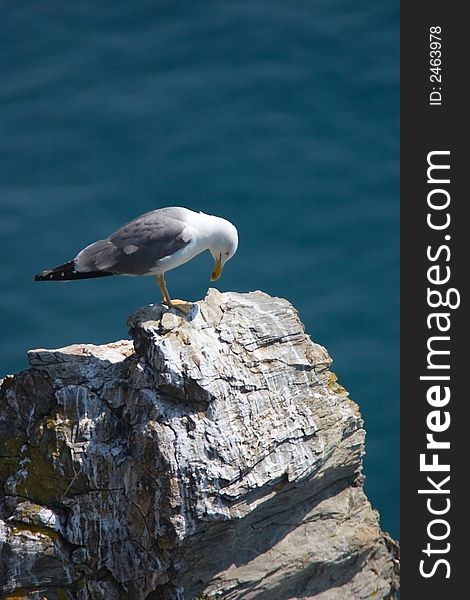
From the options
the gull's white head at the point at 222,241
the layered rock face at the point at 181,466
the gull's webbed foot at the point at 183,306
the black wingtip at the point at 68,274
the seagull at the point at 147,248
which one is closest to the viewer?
the layered rock face at the point at 181,466

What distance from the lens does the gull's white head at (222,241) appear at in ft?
37.7

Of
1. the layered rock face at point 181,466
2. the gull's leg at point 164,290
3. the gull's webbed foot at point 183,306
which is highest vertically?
the gull's leg at point 164,290

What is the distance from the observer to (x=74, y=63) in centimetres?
2139

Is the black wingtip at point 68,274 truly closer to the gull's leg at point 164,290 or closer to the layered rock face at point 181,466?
the gull's leg at point 164,290

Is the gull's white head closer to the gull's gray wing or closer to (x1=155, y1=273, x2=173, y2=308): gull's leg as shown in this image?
the gull's gray wing

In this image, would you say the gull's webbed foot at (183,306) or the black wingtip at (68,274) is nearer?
the gull's webbed foot at (183,306)

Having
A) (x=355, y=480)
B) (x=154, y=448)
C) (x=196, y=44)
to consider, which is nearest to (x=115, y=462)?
(x=154, y=448)

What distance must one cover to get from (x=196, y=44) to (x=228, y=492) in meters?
12.5

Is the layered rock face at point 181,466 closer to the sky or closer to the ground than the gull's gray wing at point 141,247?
closer to the ground

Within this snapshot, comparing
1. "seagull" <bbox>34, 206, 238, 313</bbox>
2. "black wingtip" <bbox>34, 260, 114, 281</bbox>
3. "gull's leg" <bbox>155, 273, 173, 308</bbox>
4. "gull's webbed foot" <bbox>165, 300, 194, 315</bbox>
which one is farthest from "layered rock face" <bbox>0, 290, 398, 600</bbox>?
"black wingtip" <bbox>34, 260, 114, 281</bbox>

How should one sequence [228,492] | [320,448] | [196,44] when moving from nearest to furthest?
[228,492], [320,448], [196,44]

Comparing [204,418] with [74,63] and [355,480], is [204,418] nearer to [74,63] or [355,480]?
[355,480]

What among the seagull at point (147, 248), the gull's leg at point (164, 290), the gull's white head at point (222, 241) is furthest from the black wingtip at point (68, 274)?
the gull's white head at point (222, 241)

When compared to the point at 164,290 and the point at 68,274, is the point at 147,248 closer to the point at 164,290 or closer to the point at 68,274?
the point at 164,290
